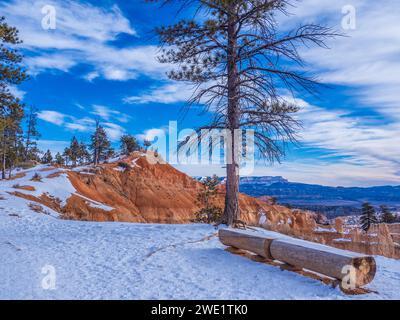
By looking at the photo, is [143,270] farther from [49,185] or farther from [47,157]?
[47,157]

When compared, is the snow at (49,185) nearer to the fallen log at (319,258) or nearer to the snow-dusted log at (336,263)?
the fallen log at (319,258)

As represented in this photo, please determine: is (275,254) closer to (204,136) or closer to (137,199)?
(204,136)

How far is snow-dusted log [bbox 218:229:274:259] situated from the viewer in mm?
7637

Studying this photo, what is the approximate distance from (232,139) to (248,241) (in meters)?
4.06

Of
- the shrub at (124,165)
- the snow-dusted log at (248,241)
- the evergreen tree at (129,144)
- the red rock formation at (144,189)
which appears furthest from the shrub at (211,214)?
the evergreen tree at (129,144)

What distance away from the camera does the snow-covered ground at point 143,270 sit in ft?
19.8

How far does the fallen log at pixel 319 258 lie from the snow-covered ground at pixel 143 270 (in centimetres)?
29

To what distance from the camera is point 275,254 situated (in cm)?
738

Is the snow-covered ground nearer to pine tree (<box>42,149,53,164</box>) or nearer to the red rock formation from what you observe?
the red rock formation
